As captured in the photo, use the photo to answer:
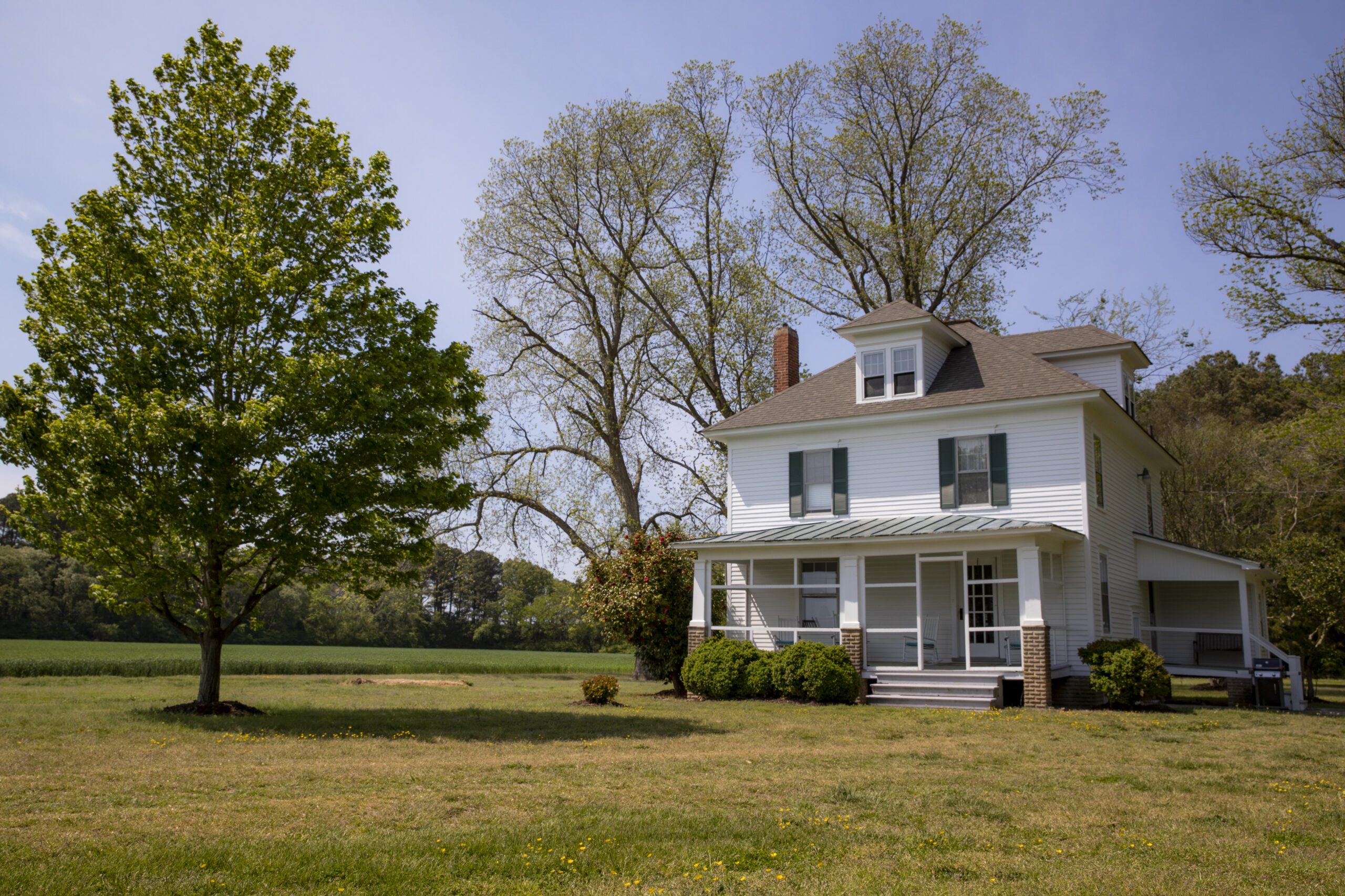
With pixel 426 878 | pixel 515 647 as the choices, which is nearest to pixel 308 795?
pixel 426 878

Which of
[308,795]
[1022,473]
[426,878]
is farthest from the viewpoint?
[1022,473]

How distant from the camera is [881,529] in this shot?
19.8m

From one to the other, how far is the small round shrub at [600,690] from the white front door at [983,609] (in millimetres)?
7823

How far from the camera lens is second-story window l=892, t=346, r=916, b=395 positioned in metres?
22.2

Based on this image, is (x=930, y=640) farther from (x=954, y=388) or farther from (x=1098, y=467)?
(x=954, y=388)

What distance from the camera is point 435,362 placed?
47.6 ft

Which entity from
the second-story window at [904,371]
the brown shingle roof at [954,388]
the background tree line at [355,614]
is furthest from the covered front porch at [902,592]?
the background tree line at [355,614]

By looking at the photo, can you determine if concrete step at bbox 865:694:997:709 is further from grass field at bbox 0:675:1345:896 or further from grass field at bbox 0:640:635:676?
grass field at bbox 0:640:635:676

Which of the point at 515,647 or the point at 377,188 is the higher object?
the point at 377,188

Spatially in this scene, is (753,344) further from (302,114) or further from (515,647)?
(515,647)

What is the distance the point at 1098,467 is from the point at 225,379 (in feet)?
57.6

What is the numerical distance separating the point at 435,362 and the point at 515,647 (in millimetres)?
60307

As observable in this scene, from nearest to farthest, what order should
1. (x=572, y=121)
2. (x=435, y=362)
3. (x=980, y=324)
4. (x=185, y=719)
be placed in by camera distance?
(x=185, y=719)
(x=435, y=362)
(x=572, y=121)
(x=980, y=324)

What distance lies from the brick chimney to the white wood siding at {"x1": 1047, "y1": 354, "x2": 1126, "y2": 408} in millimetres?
6559
